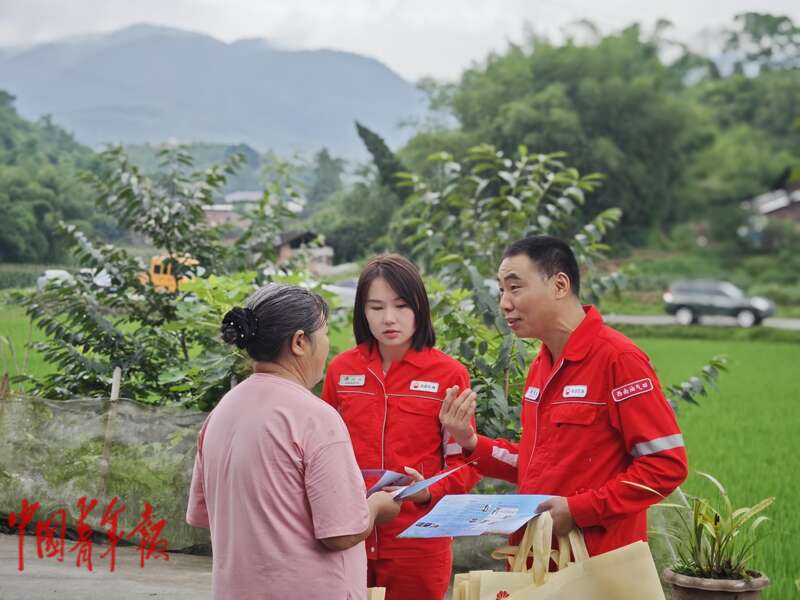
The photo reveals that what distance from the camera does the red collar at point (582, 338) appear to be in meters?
2.46

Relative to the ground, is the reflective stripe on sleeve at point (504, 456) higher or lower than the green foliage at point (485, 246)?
lower

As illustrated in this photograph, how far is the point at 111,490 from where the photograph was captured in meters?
5.01

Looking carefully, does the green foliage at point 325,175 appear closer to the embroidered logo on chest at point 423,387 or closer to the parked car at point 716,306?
the parked car at point 716,306

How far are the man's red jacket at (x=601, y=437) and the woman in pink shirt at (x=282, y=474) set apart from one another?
1.78ft

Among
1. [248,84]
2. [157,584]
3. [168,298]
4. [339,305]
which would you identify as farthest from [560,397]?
[248,84]

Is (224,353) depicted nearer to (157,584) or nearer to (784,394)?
(157,584)

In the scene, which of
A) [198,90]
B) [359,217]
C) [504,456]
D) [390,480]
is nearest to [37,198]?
[504,456]

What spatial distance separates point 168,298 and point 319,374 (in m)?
4.50

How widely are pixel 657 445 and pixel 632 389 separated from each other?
0.13 m

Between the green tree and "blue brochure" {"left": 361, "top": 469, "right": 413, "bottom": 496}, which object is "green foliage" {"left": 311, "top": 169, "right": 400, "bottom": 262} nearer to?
the green tree

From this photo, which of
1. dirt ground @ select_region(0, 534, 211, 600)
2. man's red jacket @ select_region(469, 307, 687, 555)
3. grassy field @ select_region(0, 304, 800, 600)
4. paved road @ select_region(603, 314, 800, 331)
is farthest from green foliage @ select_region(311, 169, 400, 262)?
man's red jacket @ select_region(469, 307, 687, 555)

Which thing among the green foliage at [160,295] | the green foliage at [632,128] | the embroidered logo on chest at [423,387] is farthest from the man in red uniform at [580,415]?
the green foliage at [632,128]

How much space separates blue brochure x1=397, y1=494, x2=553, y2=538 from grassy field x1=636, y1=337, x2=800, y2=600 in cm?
297

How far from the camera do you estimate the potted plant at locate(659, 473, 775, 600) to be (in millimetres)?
3299
